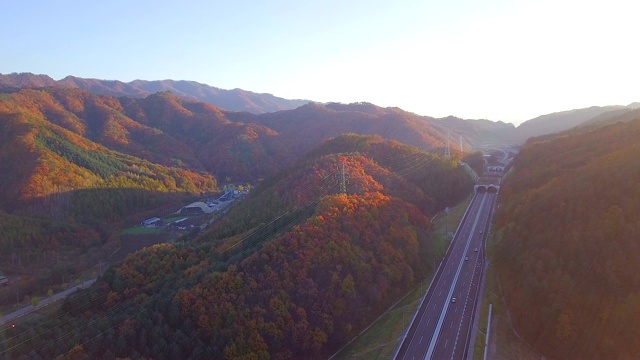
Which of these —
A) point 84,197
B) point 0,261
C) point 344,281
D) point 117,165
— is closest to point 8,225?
point 0,261

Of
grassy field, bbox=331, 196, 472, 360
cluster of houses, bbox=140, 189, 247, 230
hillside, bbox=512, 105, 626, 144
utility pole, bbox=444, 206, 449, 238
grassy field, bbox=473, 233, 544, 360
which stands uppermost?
hillside, bbox=512, 105, 626, 144

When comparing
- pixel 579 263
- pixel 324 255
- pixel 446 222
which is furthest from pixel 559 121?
pixel 324 255

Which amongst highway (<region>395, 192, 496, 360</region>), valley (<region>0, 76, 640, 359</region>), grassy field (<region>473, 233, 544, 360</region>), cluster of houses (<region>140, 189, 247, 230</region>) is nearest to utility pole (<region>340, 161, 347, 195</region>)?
valley (<region>0, 76, 640, 359</region>)

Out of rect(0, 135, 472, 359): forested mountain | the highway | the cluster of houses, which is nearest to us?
rect(0, 135, 472, 359): forested mountain

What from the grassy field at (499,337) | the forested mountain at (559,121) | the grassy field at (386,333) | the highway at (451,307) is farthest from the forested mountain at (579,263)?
the forested mountain at (559,121)

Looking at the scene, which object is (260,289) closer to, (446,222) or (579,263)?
(579,263)

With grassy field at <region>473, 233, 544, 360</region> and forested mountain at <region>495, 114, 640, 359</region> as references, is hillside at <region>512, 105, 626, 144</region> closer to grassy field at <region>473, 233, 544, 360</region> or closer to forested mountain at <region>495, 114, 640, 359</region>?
forested mountain at <region>495, 114, 640, 359</region>
